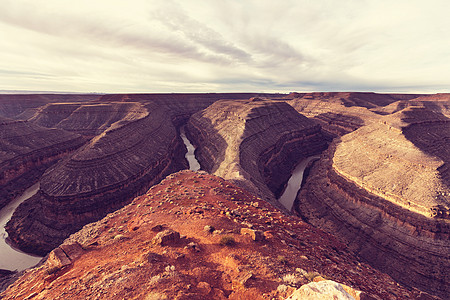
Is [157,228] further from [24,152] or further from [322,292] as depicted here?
[24,152]

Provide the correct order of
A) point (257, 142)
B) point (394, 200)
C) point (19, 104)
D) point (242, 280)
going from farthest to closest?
point (19, 104) < point (257, 142) < point (394, 200) < point (242, 280)

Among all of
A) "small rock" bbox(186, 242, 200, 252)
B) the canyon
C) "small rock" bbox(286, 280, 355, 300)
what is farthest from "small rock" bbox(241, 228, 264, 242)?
"small rock" bbox(286, 280, 355, 300)

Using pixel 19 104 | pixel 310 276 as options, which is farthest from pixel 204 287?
pixel 19 104

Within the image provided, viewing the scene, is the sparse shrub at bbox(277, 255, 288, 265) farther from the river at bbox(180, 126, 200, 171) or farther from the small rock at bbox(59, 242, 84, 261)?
the river at bbox(180, 126, 200, 171)

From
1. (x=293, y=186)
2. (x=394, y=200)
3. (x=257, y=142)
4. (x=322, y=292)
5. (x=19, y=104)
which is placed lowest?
(x=293, y=186)

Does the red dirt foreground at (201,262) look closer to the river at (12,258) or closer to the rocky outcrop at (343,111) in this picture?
the river at (12,258)

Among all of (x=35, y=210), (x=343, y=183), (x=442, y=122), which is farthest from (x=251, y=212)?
(x=442, y=122)
